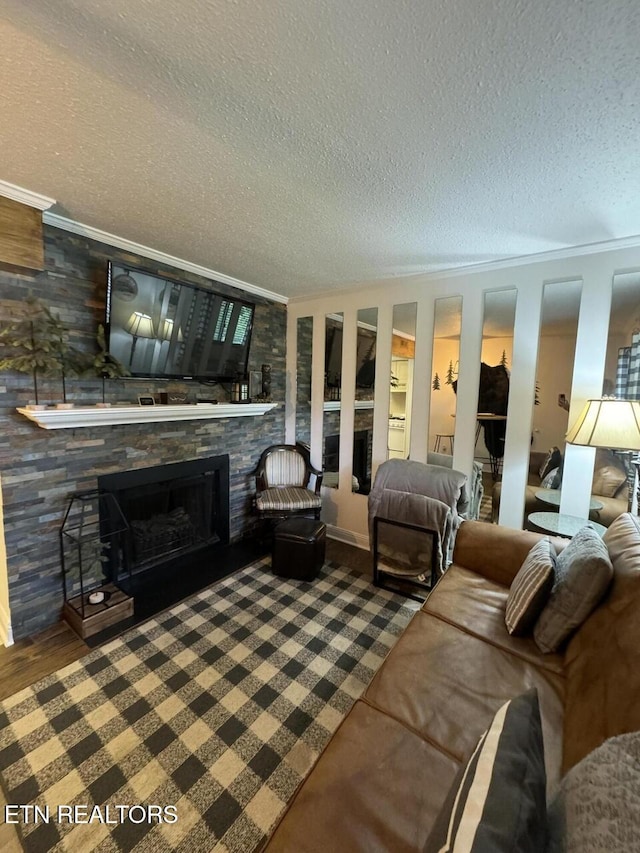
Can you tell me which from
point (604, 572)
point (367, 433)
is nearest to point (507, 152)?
point (604, 572)

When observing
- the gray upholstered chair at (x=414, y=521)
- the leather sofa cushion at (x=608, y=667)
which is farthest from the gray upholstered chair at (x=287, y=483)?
the leather sofa cushion at (x=608, y=667)

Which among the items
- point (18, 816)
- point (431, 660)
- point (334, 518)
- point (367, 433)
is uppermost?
point (367, 433)

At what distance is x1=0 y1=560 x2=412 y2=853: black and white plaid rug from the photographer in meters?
1.22

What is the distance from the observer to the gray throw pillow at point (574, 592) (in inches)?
49.2

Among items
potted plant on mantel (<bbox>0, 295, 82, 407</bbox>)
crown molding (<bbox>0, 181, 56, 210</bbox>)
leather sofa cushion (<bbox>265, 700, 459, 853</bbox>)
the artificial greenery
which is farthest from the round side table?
crown molding (<bbox>0, 181, 56, 210</bbox>)

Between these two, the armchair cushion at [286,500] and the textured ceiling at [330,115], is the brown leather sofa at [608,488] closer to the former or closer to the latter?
the textured ceiling at [330,115]

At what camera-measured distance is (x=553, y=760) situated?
38.4 inches

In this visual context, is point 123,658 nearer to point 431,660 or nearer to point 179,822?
point 179,822

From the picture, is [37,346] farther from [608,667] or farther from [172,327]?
[608,667]

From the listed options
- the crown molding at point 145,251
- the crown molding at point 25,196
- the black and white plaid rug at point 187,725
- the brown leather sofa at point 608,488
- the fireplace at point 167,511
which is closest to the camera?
the black and white plaid rug at point 187,725

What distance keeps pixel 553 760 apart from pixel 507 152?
2.07 meters

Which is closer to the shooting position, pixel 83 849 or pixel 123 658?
pixel 83 849

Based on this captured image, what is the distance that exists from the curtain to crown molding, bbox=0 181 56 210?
3.46 meters

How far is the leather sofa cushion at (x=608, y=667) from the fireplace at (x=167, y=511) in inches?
103
